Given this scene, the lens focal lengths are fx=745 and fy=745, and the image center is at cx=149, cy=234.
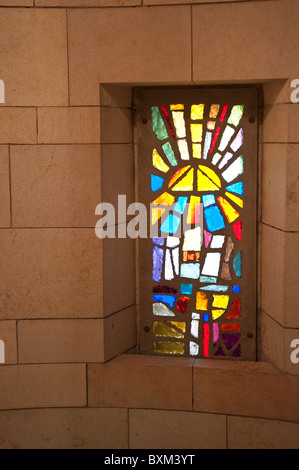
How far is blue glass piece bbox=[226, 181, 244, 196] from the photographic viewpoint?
459 cm

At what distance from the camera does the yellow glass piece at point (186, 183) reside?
182 inches

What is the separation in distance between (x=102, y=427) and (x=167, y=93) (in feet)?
6.90

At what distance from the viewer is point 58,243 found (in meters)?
4.48

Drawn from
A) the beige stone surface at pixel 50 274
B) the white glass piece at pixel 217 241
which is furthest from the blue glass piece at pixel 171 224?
the beige stone surface at pixel 50 274

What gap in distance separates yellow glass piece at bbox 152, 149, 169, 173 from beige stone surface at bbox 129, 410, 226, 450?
1499 millimetres

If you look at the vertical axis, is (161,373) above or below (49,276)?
below

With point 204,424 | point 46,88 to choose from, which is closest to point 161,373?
point 204,424

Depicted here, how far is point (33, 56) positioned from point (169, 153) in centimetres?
101

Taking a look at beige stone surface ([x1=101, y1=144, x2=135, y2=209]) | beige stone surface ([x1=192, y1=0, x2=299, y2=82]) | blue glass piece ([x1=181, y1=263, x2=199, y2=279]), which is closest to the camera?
beige stone surface ([x1=192, y1=0, x2=299, y2=82])

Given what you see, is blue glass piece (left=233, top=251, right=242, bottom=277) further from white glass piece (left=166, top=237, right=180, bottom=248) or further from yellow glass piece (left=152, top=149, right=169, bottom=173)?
yellow glass piece (left=152, top=149, right=169, bottom=173)

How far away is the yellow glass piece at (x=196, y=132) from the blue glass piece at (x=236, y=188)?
34 centimetres

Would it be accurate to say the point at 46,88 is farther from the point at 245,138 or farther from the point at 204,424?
the point at 204,424

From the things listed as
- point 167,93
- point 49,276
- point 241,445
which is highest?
point 167,93

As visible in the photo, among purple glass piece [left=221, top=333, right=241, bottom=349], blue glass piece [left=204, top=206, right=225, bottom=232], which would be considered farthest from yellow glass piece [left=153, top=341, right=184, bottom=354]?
blue glass piece [left=204, top=206, right=225, bottom=232]
